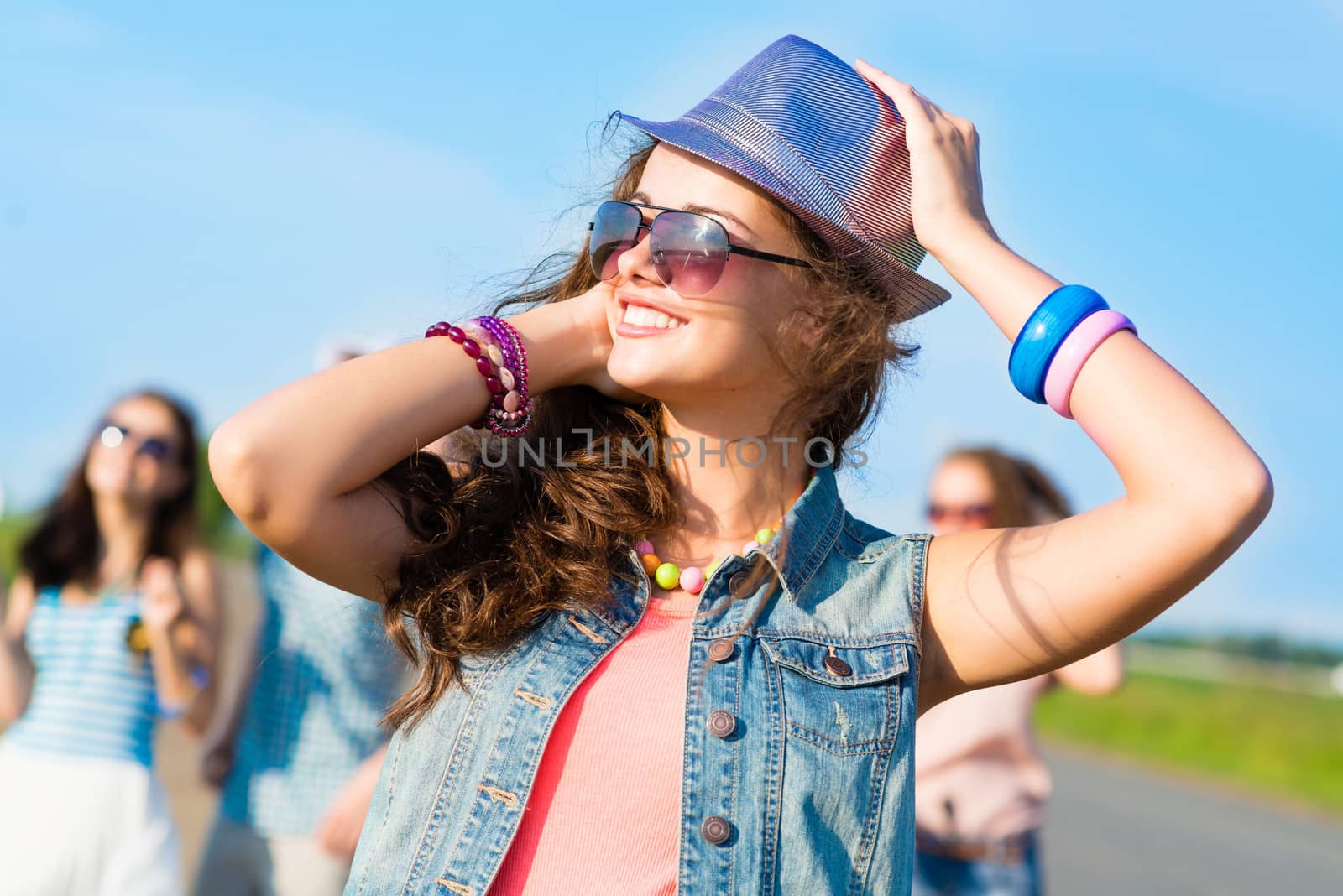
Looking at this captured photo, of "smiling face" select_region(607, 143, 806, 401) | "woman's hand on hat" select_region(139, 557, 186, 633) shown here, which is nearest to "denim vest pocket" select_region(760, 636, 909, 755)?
"smiling face" select_region(607, 143, 806, 401)

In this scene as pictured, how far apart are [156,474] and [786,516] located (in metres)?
3.82

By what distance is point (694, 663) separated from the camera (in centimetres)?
222

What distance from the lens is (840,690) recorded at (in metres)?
2.20

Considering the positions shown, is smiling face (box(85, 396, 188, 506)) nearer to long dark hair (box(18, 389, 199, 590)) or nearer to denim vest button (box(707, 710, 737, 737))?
long dark hair (box(18, 389, 199, 590))

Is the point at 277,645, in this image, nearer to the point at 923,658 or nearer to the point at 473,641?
the point at 473,641

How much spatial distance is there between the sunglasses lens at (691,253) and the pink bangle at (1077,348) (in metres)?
0.61

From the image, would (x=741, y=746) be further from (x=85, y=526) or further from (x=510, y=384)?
(x=85, y=526)

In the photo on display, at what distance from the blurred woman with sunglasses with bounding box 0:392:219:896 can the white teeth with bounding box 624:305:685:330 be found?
3060 millimetres

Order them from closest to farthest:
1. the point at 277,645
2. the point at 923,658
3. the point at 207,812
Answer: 1. the point at 923,658
2. the point at 277,645
3. the point at 207,812

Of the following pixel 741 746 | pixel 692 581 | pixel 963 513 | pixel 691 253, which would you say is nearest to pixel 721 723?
pixel 741 746

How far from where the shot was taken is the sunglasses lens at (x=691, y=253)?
2.36 m

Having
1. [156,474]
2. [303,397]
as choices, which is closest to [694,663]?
[303,397]

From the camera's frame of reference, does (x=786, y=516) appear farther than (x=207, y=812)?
No

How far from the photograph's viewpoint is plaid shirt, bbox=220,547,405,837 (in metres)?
4.75
